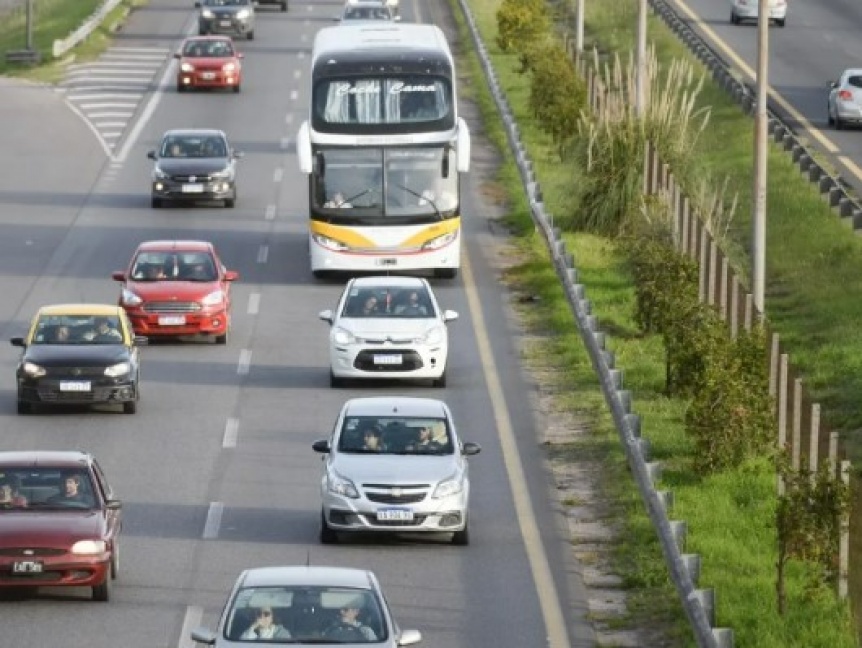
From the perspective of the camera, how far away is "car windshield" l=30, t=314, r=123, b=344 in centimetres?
3409

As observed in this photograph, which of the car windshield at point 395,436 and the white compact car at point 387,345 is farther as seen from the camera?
the white compact car at point 387,345

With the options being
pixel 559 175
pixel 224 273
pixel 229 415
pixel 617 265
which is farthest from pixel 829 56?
pixel 229 415

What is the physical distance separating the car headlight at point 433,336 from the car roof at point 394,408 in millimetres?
8051

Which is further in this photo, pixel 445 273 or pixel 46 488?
pixel 445 273

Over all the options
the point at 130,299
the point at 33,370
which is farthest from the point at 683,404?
the point at 130,299

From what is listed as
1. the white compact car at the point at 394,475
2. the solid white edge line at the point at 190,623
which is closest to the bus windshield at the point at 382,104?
the white compact car at the point at 394,475

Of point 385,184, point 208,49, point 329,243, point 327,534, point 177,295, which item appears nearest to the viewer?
→ point 327,534

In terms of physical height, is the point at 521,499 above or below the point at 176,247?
above

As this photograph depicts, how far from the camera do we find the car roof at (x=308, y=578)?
1883 centimetres

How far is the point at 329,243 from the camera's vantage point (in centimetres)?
4472

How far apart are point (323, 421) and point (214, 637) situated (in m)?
15.1

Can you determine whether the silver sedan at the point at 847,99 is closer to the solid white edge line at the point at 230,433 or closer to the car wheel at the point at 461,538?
the solid white edge line at the point at 230,433

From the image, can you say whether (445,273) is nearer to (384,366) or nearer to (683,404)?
(384,366)

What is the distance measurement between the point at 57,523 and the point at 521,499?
6811mm
